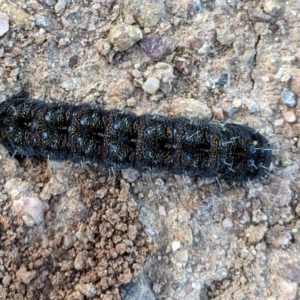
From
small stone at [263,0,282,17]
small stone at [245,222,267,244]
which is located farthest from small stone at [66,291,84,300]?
small stone at [263,0,282,17]

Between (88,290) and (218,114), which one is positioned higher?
(218,114)

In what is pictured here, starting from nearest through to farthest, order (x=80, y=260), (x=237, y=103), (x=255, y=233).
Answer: (x=80, y=260) < (x=255, y=233) < (x=237, y=103)

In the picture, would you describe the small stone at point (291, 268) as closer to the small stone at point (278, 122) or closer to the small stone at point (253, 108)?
the small stone at point (278, 122)

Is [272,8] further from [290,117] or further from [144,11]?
[144,11]

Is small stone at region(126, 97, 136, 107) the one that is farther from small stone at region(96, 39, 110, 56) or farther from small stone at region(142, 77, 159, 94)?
small stone at region(96, 39, 110, 56)

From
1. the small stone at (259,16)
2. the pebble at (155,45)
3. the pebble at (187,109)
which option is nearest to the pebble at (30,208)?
the pebble at (187,109)

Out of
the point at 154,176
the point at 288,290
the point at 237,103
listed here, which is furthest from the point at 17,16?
the point at 288,290
